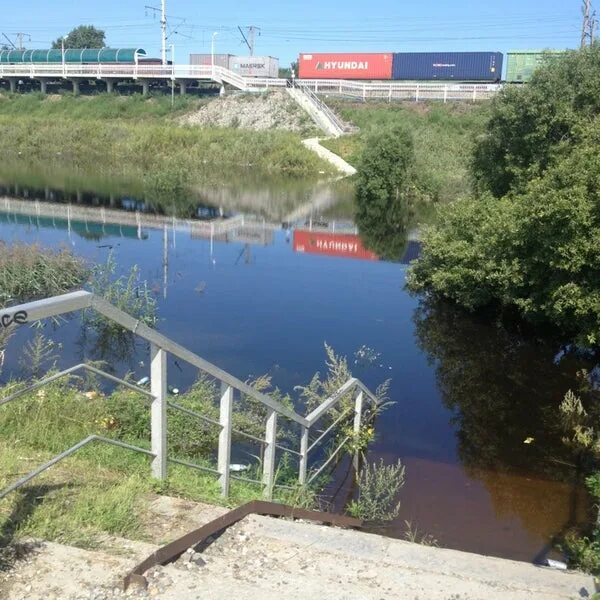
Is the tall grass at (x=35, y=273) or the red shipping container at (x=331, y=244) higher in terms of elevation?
the tall grass at (x=35, y=273)

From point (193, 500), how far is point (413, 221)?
83.0ft

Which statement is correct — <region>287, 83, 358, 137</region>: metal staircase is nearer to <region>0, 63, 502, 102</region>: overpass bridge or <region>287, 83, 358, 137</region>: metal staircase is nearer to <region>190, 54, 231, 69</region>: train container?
<region>0, 63, 502, 102</region>: overpass bridge

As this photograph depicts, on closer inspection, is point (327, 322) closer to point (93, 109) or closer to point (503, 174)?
point (503, 174)

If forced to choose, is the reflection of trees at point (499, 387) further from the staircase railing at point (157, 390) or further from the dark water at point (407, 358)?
the staircase railing at point (157, 390)

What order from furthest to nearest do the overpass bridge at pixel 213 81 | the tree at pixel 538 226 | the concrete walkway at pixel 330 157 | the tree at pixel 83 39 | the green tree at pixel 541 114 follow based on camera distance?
the tree at pixel 83 39, the overpass bridge at pixel 213 81, the concrete walkway at pixel 330 157, the green tree at pixel 541 114, the tree at pixel 538 226

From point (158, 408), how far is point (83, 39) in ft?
362

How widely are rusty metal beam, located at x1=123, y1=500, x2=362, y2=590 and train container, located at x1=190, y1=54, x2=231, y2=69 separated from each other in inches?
2617

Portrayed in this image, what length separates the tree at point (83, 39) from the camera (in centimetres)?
10212

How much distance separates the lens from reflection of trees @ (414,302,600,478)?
962 cm

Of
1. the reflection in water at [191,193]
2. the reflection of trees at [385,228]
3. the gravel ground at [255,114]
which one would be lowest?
the reflection of trees at [385,228]

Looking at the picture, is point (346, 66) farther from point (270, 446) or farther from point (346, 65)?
point (270, 446)

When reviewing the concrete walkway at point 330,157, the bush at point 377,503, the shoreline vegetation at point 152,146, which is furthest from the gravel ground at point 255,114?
the bush at point 377,503

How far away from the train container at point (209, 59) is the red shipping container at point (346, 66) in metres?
7.41

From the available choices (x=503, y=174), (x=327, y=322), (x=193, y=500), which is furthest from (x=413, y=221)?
(x=193, y=500)
